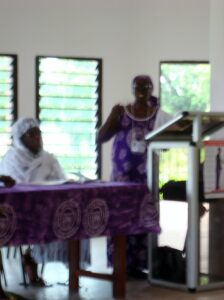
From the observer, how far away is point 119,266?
3867 mm

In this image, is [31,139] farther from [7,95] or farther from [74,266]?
[7,95]

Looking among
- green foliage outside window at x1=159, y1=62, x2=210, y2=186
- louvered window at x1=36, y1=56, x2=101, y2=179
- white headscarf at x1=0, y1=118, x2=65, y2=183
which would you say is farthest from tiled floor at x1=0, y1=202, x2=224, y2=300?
green foliage outside window at x1=159, y1=62, x2=210, y2=186

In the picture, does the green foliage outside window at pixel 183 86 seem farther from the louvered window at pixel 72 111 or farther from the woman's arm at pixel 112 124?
the woman's arm at pixel 112 124

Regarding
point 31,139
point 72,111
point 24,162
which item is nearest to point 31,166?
point 24,162

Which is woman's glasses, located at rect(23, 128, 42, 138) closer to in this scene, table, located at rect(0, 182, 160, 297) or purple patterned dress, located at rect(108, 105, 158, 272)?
purple patterned dress, located at rect(108, 105, 158, 272)

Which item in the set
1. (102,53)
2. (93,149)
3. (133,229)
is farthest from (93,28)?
(133,229)

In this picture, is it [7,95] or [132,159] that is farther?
[7,95]

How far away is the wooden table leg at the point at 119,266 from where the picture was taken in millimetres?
3836

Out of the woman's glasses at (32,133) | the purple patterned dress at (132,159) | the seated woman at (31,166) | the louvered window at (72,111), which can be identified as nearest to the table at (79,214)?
the seated woman at (31,166)

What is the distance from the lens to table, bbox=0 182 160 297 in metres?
3.25

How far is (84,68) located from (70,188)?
4654mm

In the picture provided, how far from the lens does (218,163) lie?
402cm

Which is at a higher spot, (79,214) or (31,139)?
(31,139)

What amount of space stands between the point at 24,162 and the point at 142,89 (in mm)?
982
